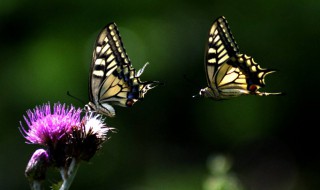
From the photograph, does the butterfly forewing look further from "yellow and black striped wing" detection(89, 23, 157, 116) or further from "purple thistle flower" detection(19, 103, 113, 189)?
"purple thistle flower" detection(19, 103, 113, 189)

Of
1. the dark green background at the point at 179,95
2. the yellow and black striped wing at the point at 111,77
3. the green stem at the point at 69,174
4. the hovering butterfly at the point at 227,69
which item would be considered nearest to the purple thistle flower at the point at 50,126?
the green stem at the point at 69,174

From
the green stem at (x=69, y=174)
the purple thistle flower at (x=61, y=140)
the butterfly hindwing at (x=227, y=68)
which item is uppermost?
the butterfly hindwing at (x=227, y=68)

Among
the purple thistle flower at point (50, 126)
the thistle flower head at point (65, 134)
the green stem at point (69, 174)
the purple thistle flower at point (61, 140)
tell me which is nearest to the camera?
the green stem at point (69, 174)

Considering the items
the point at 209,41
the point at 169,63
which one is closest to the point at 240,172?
the point at 169,63

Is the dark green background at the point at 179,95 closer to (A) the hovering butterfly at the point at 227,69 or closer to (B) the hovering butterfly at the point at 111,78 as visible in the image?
(B) the hovering butterfly at the point at 111,78

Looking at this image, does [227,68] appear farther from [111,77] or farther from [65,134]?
[65,134]

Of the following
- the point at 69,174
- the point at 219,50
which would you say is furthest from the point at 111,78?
the point at 69,174
